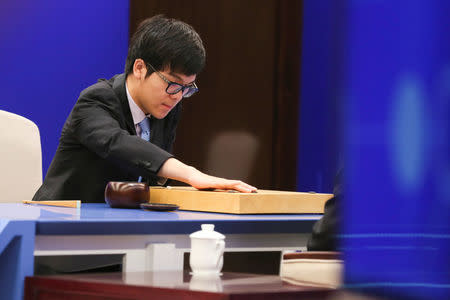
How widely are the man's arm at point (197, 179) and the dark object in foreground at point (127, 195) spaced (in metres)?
0.12

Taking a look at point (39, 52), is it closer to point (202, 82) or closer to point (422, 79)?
point (202, 82)

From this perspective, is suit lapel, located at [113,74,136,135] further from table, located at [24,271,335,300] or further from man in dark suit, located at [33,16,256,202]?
table, located at [24,271,335,300]

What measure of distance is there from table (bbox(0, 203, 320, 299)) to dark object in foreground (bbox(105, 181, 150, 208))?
244mm

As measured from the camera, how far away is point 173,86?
7.11 ft

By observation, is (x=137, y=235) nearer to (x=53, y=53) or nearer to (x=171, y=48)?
(x=171, y=48)

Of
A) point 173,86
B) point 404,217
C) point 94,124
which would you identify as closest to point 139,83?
point 173,86

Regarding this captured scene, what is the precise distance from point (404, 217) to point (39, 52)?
333cm

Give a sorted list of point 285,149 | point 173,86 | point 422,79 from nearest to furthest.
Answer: point 422,79, point 173,86, point 285,149

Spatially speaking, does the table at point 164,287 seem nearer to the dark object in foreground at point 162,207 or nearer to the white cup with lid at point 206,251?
the white cup with lid at point 206,251

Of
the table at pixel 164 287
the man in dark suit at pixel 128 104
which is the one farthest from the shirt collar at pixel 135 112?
the table at pixel 164 287

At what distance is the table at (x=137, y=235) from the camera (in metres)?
1.20

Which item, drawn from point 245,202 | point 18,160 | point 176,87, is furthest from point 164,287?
point 18,160

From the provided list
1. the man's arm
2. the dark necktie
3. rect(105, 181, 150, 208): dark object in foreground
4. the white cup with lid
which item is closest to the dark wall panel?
the dark necktie

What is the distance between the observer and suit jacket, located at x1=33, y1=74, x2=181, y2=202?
1992 mm
